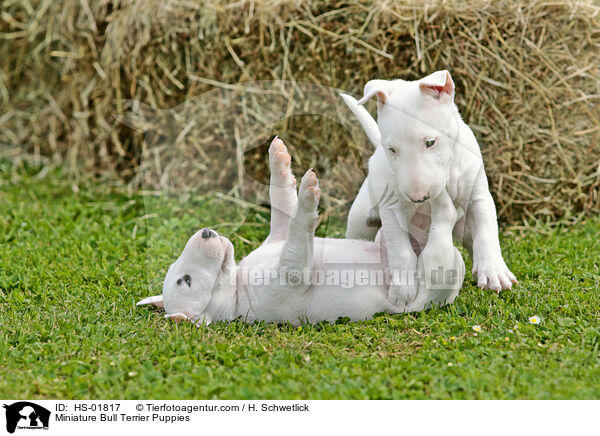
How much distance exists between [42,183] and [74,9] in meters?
1.76

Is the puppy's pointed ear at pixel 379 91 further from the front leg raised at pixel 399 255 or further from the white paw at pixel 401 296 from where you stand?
the white paw at pixel 401 296

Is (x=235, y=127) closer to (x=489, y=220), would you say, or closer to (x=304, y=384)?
(x=489, y=220)

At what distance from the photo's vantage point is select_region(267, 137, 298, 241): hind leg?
4457 millimetres

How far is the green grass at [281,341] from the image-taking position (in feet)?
10.6

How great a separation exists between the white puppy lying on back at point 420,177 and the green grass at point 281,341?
12.7 inches

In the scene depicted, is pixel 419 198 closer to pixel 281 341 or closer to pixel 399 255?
pixel 399 255

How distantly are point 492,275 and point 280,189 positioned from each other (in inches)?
53.9

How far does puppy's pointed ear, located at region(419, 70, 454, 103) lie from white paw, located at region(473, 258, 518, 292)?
0.90 metres

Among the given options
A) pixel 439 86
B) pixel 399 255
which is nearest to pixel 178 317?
pixel 399 255

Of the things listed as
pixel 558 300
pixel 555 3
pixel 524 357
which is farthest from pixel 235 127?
pixel 524 357

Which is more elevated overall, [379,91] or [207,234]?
[379,91]

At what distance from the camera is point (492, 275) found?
3885mm
